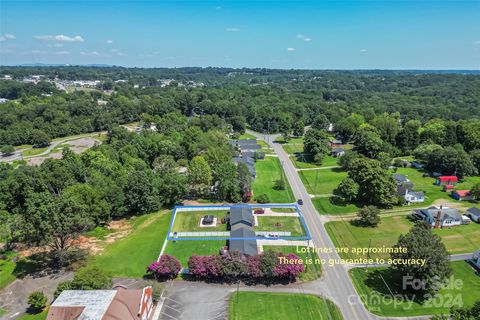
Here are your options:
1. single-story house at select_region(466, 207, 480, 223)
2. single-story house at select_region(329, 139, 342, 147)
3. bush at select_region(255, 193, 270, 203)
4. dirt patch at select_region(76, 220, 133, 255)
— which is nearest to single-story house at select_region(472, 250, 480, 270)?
single-story house at select_region(466, 207, 480, 223)

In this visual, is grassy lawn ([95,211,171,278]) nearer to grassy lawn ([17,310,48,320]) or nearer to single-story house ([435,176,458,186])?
grassy lawn ([17,310,48,320])

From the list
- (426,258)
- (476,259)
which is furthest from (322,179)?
(426,258)

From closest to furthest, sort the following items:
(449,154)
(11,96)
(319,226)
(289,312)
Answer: (289,312) < (319,226) < (449,154) < (11,96)

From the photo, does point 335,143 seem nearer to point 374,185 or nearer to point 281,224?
point 374,185

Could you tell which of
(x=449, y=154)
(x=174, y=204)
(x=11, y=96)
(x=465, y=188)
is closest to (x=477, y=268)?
(x=465, y=188)

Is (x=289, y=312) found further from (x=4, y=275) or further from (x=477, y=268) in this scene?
(x=4, y=275)

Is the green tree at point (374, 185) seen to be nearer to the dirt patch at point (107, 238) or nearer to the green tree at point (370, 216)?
the green tree at point (370, 216)
